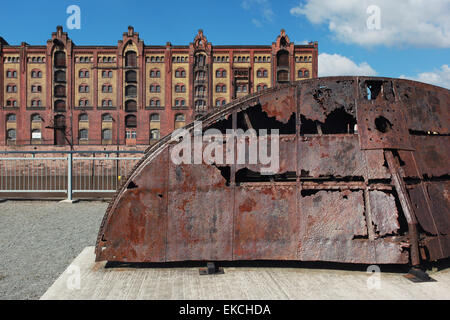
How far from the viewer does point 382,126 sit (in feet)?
12.1

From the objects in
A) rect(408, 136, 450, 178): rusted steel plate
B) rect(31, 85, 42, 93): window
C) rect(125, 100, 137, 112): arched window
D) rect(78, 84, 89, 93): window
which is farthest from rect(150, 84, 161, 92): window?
rect(408, 136, 450, 178): rusted steel plate

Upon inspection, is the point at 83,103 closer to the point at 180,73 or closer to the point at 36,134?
the point at 36,134

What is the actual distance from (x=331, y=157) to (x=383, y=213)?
34.7 inches

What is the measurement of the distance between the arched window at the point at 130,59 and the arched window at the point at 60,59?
8.80 meters

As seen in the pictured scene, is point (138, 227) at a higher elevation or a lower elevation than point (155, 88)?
lower

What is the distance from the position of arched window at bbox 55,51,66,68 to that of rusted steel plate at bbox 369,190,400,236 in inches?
1825

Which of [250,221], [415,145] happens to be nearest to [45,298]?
[250,221]

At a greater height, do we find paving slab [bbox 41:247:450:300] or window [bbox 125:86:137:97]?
window [bbox 125:86:137:97]

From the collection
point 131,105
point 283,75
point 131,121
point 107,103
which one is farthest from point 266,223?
point 107,103

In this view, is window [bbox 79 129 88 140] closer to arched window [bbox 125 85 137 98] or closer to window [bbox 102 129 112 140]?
window [bbox 102 129 112 140]

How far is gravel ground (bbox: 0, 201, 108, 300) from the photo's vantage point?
3.29 metres

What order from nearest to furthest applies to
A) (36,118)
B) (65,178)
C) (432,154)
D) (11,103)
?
(432,154) → (65,178) → (36,118) → (11,103)

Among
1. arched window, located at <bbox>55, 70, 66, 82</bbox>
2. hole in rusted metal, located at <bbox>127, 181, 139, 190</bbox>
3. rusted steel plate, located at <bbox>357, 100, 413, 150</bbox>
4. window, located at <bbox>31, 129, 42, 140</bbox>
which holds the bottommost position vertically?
hole in rusted metal, located at <bbox>127, 181, 139, 190</bbox>

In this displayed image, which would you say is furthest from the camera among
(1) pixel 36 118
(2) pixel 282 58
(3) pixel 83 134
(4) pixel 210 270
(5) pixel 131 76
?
(2) pixel 282 58
